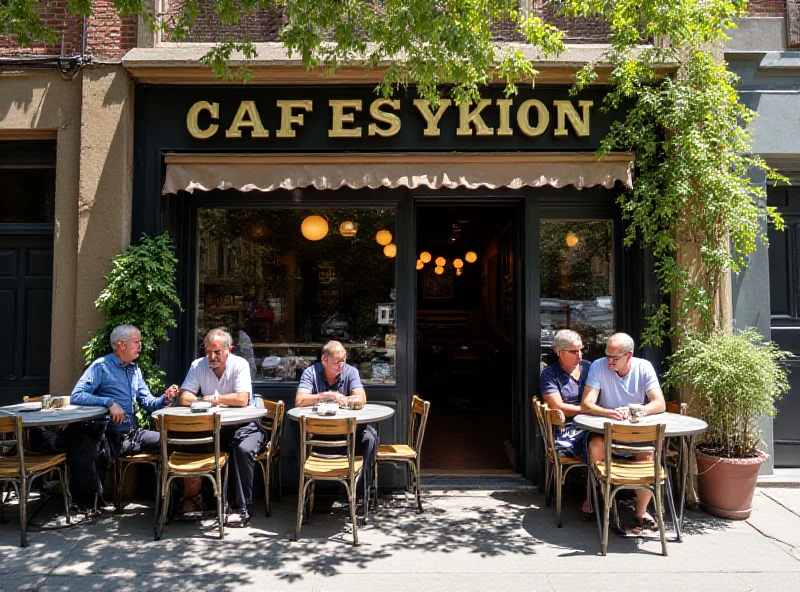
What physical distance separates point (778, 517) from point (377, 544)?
3681 mm

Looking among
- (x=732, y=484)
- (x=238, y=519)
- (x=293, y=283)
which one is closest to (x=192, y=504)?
(x=238, y=519)

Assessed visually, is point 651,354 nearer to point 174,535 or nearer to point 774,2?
point 774,2

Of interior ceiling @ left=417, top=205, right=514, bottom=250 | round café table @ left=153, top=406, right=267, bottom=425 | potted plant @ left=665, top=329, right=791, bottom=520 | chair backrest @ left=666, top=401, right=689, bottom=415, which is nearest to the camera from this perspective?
round café table @ left=153, top=406, right=267, bottom=425

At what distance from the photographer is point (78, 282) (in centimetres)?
586

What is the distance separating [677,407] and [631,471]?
1281 mm

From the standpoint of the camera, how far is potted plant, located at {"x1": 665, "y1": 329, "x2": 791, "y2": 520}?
5051mm

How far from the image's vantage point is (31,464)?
4.73 meters

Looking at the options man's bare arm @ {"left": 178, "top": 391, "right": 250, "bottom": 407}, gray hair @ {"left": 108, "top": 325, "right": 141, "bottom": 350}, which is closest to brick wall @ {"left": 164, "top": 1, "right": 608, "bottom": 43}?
gray hair @ {"left": 108, "top": 325, "right": 141, "bottom": 350}

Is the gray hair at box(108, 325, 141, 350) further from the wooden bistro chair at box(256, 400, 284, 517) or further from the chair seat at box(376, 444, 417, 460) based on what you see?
the chair seat at box(376, 444, 417, 460)

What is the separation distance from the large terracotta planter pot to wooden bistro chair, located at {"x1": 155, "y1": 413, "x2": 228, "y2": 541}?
435 cm

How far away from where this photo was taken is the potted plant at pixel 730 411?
5051mm

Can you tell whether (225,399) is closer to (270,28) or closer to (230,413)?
(230,413)

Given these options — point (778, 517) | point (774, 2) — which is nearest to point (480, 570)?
point (778, 517)

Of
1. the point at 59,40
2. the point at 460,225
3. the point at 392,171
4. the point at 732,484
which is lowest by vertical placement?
the point at 732,484
